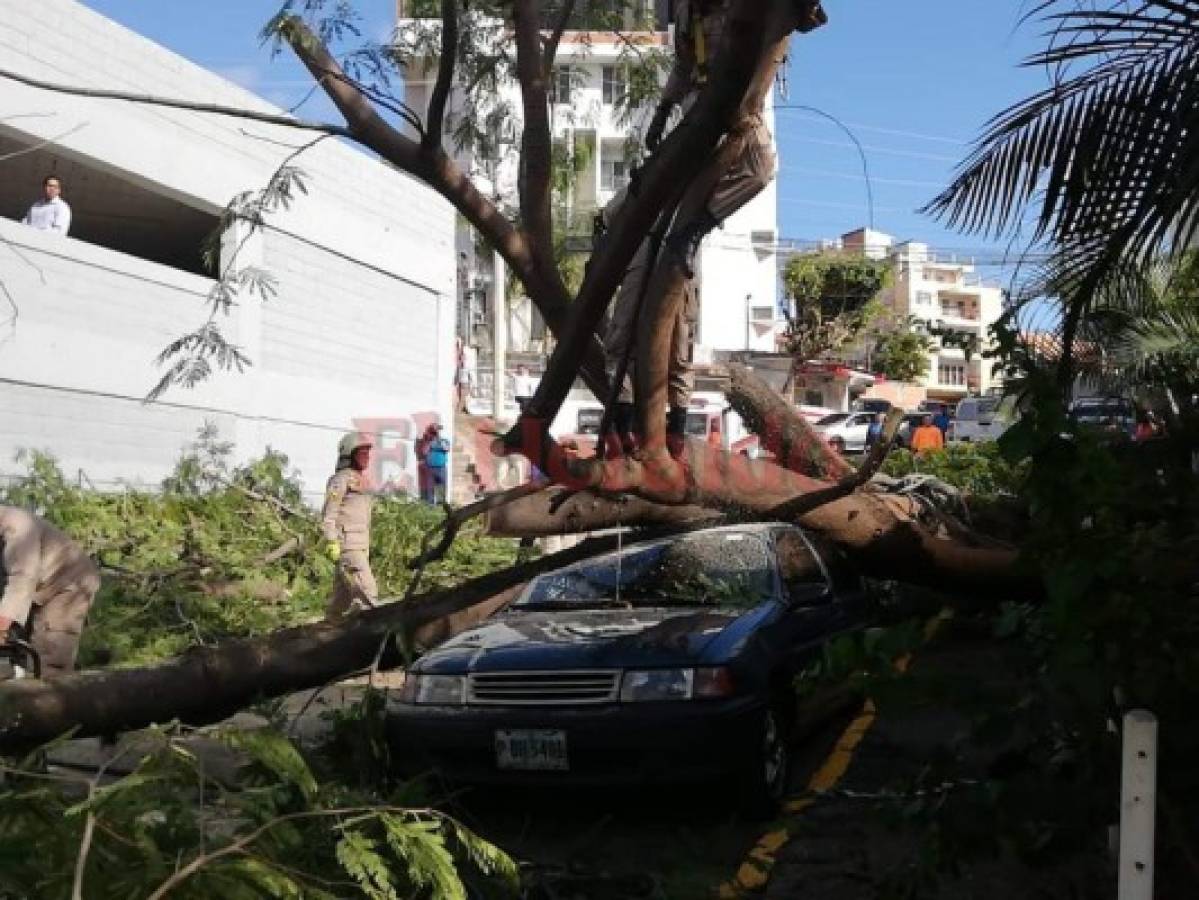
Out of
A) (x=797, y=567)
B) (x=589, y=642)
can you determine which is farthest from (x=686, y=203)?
(x=797, y=567)

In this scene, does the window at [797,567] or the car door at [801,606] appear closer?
the car door at [801,606]

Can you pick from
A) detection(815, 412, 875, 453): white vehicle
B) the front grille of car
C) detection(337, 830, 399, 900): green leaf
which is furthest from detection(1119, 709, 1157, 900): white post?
detection(815, 412, 875, 453): white vehicle

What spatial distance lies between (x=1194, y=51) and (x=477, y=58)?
4.53 metres

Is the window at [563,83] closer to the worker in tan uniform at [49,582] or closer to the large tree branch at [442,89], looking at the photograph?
the large tree branch at [442,89]

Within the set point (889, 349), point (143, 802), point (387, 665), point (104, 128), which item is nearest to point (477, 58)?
point (387, 665)

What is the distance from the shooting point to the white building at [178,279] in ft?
48.7

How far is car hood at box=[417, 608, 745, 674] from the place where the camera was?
620 cm

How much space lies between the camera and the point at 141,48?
16375 mm

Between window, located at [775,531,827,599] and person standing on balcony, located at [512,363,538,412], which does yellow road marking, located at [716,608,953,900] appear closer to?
window, located at [775,531,827,599]

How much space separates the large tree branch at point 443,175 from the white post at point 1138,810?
417 centimetres

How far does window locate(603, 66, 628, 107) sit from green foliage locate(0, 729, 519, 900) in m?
6.03

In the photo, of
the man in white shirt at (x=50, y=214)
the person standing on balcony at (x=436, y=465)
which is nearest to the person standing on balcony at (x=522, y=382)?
the person standing on balcony at (x=436, y=465)

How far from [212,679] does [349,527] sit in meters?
4.29

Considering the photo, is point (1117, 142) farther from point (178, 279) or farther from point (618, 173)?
point (178, 279)
